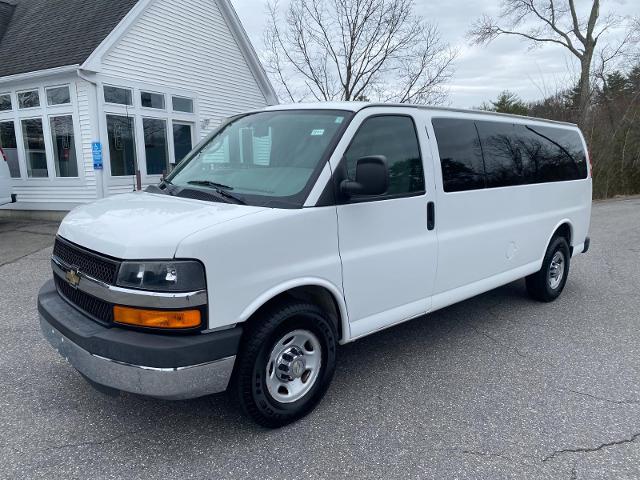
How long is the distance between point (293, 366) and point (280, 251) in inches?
29.9

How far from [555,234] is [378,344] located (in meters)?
2.64

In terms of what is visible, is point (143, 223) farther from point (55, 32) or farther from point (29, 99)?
point (55, 32)

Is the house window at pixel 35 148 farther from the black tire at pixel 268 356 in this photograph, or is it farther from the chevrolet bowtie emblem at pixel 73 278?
the black tire at pixel 268 356

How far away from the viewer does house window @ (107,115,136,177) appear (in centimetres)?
1169

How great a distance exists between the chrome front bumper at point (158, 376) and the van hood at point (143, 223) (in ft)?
1.90

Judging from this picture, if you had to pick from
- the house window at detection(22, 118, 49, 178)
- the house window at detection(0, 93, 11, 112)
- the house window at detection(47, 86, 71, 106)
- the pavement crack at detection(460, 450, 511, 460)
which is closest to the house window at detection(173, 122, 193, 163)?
the house window at detection(47, 86, 71, 106)

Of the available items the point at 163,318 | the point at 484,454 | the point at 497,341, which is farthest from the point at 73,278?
the point at 497,341

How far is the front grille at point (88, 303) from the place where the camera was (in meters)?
2.72

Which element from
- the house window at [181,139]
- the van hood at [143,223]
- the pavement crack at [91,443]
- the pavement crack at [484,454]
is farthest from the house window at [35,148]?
the pavement crack at [484,454]

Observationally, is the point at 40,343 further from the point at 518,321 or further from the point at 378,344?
the point at 518,321

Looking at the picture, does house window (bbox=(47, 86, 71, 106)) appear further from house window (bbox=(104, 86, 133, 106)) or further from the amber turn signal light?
the amber turn signal light

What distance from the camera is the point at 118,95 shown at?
1176 cm

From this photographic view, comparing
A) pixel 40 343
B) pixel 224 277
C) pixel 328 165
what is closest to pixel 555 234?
pixel 328 165

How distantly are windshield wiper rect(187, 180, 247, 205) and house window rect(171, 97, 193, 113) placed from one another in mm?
10727
